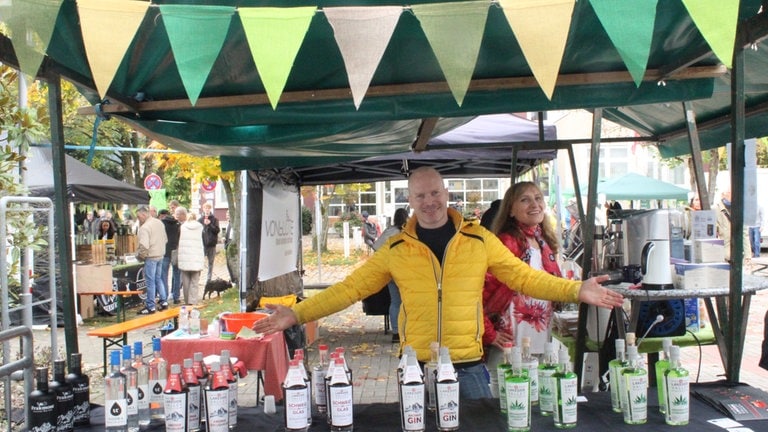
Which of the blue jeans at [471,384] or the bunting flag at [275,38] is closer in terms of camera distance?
the bunting flag at [275,38]

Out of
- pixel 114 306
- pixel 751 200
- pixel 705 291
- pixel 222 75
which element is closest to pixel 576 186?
pixel 751 200

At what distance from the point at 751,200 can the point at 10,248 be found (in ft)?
18.9

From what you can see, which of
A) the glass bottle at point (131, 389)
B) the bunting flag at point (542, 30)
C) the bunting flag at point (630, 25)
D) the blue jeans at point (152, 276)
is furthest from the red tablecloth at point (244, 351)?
the blue jeans at point (152, 276)

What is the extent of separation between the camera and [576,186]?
4750 millimetres

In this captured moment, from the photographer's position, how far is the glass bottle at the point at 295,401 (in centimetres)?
222

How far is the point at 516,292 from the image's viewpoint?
3559 millimetres

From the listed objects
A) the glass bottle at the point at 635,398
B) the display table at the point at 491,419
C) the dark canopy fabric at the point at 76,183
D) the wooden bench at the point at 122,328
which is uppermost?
the dark canopy fabric at the point at 76,183

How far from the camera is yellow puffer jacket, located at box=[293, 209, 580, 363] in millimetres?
2793

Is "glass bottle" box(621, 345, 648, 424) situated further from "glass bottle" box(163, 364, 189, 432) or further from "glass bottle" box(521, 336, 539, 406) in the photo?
"glass bottle" box(163, 364, 189, 432)

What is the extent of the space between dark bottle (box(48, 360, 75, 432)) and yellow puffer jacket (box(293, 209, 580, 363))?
38.0 inches

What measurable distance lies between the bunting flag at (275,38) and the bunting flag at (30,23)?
1.90 feet

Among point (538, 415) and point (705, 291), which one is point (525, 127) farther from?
point (538, 415)

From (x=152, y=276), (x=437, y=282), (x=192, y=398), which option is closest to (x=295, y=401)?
(x=192, y=398)

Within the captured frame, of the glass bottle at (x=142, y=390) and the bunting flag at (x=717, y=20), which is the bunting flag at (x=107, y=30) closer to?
the glass bottle at (x=142, y=390)
